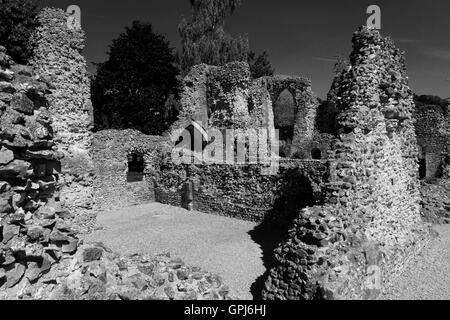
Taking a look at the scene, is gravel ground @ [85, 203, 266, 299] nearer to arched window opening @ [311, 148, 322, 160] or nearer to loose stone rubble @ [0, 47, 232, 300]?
loose stone rubble @ [0, 47, 232, 300]

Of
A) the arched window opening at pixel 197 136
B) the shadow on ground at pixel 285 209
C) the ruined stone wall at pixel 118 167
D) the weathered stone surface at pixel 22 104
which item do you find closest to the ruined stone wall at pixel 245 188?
the shadow on ground at pixel 285 209

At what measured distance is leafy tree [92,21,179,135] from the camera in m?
23.5

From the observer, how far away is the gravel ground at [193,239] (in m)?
7.78

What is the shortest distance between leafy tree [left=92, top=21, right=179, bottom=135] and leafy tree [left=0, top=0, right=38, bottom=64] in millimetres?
7313

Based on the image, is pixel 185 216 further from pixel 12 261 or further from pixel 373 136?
pixel 12 261

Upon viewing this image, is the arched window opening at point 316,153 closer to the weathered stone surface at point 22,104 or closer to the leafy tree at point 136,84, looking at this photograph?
the leafy tree at point 136,84

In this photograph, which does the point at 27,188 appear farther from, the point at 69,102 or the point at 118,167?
the point at 118,167

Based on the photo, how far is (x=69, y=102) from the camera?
33.9ft

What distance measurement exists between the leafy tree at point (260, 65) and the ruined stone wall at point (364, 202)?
29.5 m

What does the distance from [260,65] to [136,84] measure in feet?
58.7

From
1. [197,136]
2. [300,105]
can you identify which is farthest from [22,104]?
[300,105]

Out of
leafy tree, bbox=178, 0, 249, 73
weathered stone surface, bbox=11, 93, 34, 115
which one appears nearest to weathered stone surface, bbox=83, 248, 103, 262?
weathered stone surface, bbox=11, 93, 34, 115

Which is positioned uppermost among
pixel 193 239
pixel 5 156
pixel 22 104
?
pixel 22 104
